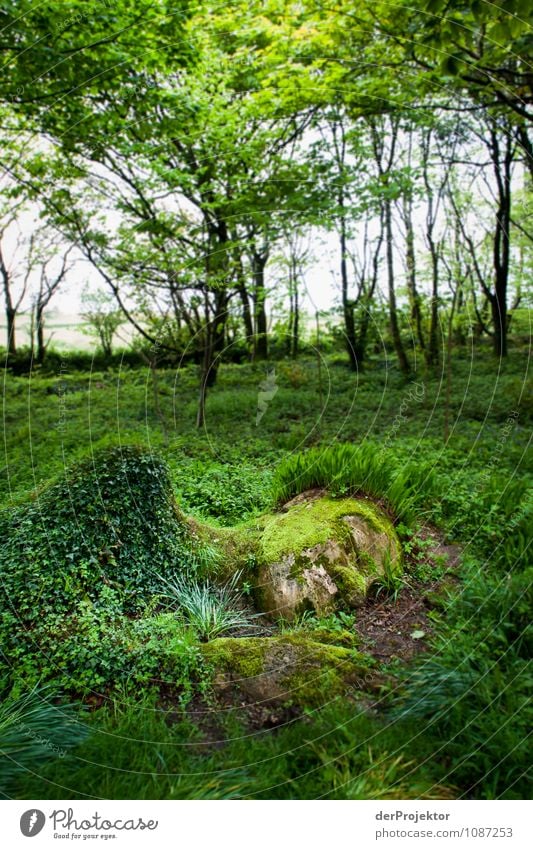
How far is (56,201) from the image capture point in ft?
21.7

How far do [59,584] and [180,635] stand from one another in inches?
36.5

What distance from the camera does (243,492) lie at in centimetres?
470

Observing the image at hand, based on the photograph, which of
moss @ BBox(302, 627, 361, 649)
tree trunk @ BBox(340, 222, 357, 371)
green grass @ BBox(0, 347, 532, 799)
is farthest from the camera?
tree trunk @ BBox(340, 222, 357, 371)

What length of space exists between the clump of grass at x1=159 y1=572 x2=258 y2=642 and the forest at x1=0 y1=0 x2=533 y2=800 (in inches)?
1.1

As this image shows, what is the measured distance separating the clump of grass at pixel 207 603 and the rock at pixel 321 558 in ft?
0.69

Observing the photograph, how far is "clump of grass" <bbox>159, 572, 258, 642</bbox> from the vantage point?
3.68 m

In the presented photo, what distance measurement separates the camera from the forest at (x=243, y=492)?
2.79 m

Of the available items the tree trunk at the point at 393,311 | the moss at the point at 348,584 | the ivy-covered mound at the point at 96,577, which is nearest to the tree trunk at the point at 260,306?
the tree trunk at the point at 393,311

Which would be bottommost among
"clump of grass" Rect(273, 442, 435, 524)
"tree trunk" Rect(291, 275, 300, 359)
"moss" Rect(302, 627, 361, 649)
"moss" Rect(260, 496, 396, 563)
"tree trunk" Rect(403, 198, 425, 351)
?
"moss" Rect(302, 627, 361, 649)

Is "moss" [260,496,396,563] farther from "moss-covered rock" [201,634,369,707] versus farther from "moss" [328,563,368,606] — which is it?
"moss-covered rock" [201,634,369,707]

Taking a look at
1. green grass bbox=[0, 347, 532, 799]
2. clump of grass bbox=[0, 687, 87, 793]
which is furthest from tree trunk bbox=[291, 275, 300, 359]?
clump of grass bbox=[0, 687, 87, 793]

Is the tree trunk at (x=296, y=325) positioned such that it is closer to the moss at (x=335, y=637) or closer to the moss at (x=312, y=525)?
the moss at (x=312, y=525)

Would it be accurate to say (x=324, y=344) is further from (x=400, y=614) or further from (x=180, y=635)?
(x=180, y=635)

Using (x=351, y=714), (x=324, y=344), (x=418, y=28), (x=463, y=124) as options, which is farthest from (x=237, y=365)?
(x=463, y=124)
